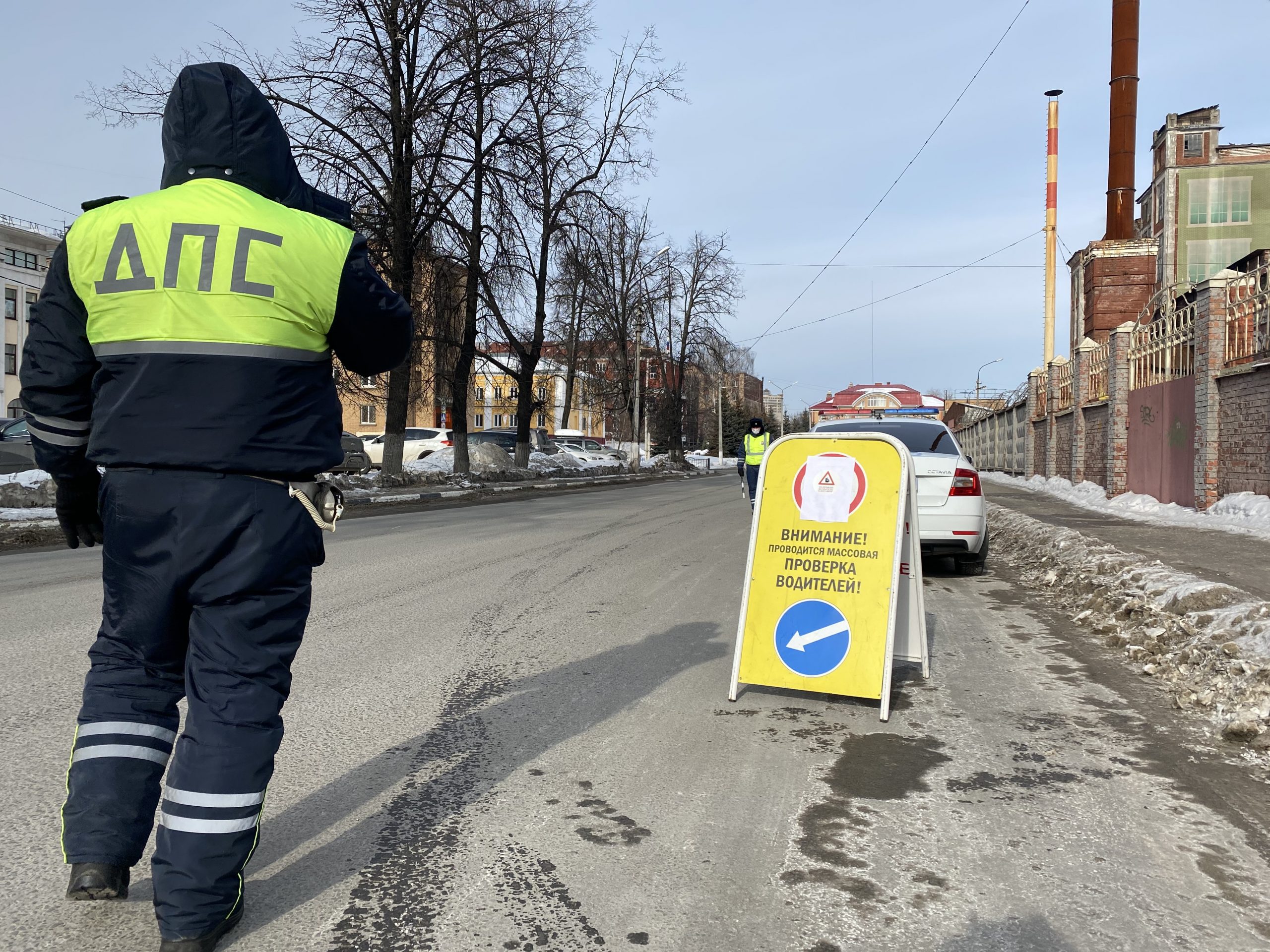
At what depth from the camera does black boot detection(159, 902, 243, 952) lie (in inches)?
94.2

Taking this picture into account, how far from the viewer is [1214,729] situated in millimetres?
4633

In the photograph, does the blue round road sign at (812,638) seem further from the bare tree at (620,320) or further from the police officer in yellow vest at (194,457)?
the bare tree at (620,320)

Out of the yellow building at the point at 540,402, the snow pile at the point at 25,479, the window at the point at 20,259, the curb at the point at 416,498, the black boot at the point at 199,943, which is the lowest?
the black boot at the point at 199,943

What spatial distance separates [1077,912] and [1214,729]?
2341 mm

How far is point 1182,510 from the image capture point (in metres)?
15.0

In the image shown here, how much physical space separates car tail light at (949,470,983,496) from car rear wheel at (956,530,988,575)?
74 cm

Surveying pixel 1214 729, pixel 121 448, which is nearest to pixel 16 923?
pixel 121 448

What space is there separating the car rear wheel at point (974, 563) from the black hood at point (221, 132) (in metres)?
8.74

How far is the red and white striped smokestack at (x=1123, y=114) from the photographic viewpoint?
3978 centimetres

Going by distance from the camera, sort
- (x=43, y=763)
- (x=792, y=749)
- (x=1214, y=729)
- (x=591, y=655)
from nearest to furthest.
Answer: (x=43, y=763)
(x=792, y=749)
(x=1214, y=729)
(x=591, y=655)

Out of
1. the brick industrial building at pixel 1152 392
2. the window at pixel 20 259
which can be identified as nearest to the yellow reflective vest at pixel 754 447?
the brick industrial building at pixel 1152 392

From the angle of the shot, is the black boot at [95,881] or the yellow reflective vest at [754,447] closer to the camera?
the black boot at [95,881]

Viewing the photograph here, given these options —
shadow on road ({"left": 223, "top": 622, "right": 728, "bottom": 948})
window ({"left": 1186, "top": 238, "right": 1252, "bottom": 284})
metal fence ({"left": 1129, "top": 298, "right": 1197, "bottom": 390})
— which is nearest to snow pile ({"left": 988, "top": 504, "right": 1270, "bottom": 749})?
shadow on road ({"left": 223, "top": 622, "right": 728, "bottom": 948})

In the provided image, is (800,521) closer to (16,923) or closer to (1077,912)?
(1077,912)
